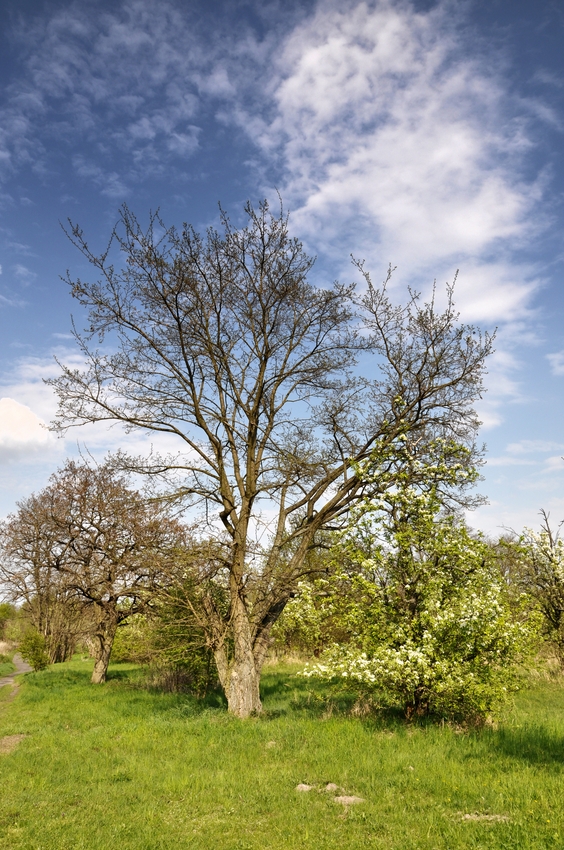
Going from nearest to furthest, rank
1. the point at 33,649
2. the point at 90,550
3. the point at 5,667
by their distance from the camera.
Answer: the point at 90,550 → the point at 33,649 → the point at 5,667

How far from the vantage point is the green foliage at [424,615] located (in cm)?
944

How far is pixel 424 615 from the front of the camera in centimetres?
981

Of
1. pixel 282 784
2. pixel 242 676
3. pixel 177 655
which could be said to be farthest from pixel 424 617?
pixel 177 655

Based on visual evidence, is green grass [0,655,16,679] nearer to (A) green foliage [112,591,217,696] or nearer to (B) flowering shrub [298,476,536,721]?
(A) green foliage [112,591,217,696]

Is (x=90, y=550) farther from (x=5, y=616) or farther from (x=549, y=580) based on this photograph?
(x=5, y=616)

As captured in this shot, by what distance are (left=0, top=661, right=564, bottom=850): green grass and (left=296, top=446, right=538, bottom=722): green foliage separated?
72 cm

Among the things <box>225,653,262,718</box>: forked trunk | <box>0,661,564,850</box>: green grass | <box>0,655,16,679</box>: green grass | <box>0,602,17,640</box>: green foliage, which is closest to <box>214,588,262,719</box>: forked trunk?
<box>225,653,262,718</box>: forked trunk

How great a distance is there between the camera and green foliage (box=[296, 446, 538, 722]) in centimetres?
944

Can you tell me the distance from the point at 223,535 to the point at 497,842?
859 centimetres

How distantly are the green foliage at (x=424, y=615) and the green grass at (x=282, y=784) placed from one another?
72 centimetres

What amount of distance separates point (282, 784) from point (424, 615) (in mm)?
3884

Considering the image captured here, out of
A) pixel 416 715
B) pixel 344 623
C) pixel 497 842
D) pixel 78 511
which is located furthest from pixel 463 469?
pixel 78 511

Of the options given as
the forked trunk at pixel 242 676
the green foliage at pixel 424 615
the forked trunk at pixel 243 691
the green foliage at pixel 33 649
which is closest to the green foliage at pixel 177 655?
the forked trunk at pixel 242 676

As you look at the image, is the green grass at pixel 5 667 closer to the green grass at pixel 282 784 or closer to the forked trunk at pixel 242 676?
the green grass at pixel 282 784
